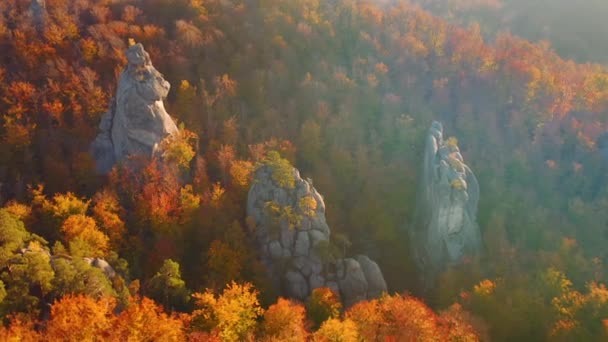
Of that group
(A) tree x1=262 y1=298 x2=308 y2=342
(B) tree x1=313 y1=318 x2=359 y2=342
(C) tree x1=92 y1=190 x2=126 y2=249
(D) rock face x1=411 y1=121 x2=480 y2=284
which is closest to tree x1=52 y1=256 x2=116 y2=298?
(C) tree x1=92 y1=190 x2=126 y2=249

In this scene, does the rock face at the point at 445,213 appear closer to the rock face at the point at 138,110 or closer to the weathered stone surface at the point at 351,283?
the weathered stone surface at the point at 351,283

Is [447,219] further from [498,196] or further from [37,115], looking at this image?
[37,115]

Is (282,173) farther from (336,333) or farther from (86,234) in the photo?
(86,234)

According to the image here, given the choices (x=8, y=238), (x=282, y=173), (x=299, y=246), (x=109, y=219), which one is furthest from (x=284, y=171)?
(x=8, y=238)

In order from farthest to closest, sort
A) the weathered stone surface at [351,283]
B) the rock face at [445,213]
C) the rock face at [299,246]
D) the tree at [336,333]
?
the rock face at [445,213]
the rock face at [299,246]
the weathered stone surface at [351,283]
the tree at [336,333]

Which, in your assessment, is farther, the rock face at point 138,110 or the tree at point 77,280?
the rock face at point 138,110

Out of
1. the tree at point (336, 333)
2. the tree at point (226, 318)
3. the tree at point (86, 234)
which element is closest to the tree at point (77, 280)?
the tree at point (86, 234)

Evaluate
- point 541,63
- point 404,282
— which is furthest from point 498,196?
point 541,63

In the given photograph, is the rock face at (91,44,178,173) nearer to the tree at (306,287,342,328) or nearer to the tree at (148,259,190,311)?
the tree at (148,259,190,311)
